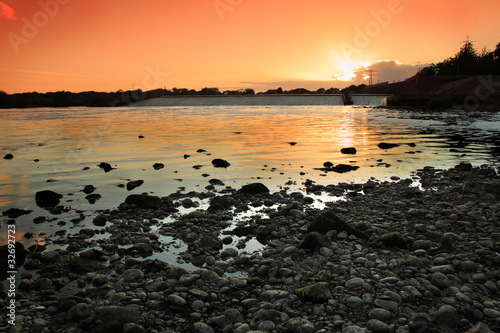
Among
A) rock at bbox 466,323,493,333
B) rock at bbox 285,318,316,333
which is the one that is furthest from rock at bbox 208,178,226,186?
rock at bbox 466,323,493,333

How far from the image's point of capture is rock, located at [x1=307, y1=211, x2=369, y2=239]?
21.5ft

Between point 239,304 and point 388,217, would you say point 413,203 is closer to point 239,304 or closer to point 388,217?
point 388,217

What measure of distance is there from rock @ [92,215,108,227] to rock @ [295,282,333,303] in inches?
202

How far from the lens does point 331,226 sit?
664 cm

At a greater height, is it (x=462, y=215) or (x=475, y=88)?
(x=475, y=88)

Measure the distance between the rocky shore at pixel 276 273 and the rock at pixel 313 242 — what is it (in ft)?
0.07

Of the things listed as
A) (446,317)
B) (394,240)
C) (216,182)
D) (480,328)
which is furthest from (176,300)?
(216,182)

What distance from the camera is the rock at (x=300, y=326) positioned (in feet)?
12.5

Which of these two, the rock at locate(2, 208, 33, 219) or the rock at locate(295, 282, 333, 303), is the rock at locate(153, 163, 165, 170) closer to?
the rock at locate(2, 208, 33, 219)

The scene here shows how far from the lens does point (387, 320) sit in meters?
4.03

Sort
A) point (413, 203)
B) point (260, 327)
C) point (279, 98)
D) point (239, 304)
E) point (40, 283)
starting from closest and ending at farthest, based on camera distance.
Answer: point (260, 327) < point (239, 304) < point (40, 283) < point (413, 203) < point (279, 98)

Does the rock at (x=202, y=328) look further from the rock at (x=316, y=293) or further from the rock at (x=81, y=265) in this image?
the rock at (x=81, y=265)

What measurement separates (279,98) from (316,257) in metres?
136

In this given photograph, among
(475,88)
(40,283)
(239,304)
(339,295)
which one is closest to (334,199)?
(339,295)
